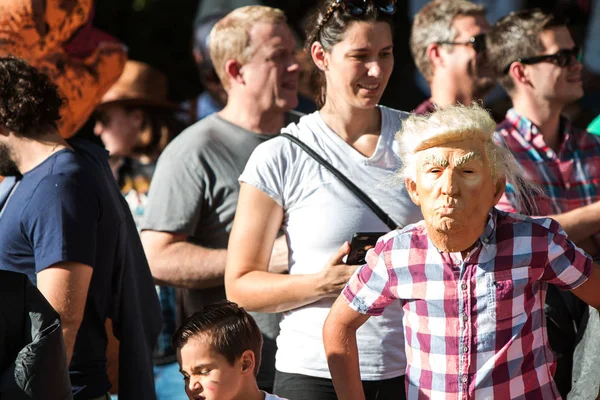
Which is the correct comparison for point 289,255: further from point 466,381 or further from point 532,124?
point 532,124

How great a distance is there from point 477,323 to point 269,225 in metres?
0.79

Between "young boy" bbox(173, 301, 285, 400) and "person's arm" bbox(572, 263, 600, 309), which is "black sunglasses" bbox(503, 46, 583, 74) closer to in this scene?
"person's arm" bbox(572, 263, 600, 309)

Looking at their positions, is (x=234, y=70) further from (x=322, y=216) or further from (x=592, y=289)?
(x=592, y=289)

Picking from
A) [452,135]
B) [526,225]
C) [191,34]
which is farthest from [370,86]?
[191,34]

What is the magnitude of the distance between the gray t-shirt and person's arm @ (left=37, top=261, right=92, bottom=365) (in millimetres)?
647

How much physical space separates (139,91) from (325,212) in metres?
3.57

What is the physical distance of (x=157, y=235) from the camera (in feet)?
12.1

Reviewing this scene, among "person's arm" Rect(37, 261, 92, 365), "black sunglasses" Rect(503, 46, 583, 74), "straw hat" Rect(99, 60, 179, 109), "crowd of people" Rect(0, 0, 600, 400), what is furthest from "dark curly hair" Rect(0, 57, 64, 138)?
"straw hat" Rect(99, 60, 179, 109)

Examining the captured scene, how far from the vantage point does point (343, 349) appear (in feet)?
8.54

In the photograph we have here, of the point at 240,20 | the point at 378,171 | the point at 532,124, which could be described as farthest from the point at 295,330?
the point at 240,20

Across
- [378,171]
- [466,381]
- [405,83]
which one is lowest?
[405,83]

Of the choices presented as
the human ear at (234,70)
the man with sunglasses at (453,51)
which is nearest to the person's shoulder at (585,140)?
the man with sunglasses at (453,51)

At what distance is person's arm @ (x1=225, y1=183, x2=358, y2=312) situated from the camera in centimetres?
293

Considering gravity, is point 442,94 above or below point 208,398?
above
